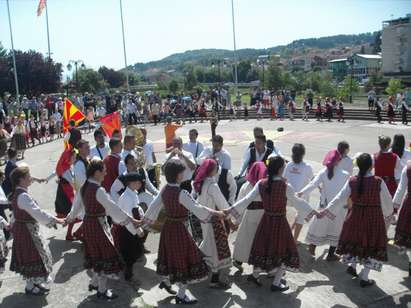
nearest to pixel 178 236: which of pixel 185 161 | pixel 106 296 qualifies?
pixel 106 296

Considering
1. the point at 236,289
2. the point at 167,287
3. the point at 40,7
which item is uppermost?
the point at 40,7

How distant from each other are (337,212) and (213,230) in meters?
2.07

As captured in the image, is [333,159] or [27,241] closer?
[27,241]

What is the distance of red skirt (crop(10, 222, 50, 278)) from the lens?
18.6 feet

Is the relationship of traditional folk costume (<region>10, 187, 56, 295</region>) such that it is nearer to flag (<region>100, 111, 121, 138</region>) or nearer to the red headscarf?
the red headscarf

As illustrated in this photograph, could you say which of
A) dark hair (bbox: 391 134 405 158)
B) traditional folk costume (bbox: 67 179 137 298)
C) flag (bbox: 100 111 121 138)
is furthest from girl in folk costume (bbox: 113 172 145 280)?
flag (bbox: 100 111 121 138)

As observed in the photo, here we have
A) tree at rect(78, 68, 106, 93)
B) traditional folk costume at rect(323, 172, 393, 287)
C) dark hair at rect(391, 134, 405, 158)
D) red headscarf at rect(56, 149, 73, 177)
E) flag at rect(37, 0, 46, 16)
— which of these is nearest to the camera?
traditional folk costume at rect(323, 172, 393, 287)

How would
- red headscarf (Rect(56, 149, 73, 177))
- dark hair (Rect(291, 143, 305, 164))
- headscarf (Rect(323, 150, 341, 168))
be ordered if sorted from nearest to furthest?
headscarf (Rect(323, 150, 341, 168)), dark hair (Rect(291, 143, 305, 164)), red headscarf (Rect(56, 149, 73, 177))

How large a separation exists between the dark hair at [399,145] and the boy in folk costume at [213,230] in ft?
10.9

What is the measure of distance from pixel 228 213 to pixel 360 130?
1848cm

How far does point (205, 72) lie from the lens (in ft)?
470

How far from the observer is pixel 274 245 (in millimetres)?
5523

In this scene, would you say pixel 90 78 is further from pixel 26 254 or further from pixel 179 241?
pixel 179 241

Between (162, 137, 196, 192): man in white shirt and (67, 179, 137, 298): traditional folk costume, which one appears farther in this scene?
(162, 137, 196, 192): man in white shirt
